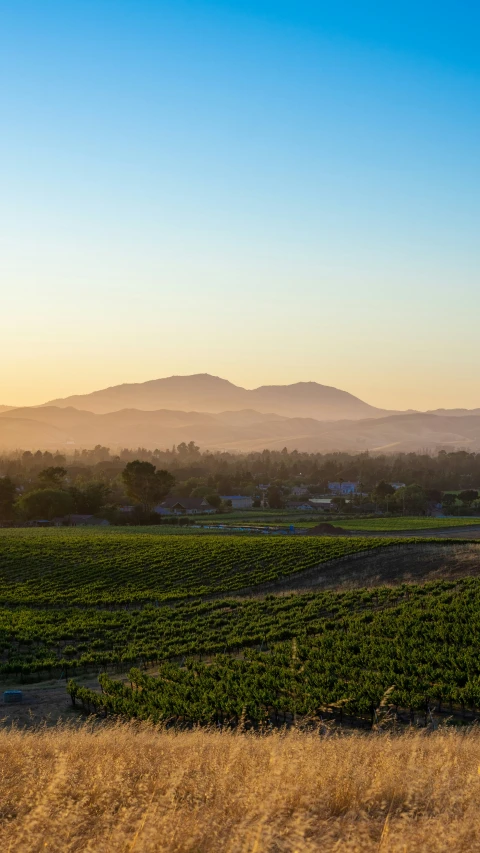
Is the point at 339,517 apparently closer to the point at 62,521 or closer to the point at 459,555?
the point at 62,521

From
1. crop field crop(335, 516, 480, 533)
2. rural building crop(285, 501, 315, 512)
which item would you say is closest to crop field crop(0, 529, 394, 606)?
crop field crop(335, 516, 480, 533)

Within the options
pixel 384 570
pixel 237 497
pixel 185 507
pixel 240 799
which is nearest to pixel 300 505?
pixel 237 497

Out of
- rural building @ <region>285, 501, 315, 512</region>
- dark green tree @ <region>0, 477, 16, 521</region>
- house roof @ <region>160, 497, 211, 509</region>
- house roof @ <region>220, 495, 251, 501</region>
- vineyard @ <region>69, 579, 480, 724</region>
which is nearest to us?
vineyard @ <region>69, 579, 480, 724</region>

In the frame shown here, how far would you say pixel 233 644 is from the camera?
3055cm

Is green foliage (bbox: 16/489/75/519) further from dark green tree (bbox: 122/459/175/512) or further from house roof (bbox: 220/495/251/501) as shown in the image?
house roof (bbox: 220/495/251/501)

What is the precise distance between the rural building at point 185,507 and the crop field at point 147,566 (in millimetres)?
61583

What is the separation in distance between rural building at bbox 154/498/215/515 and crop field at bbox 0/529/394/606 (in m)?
61.6

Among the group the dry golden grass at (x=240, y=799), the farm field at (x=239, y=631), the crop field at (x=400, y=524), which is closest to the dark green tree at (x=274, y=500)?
the crop field at (x=400, y=524)

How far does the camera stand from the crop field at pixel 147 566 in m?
50.1

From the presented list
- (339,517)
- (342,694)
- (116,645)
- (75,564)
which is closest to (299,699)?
(342,694)

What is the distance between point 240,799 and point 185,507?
141315 mm

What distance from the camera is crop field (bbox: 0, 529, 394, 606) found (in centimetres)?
5012

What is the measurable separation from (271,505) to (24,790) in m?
138

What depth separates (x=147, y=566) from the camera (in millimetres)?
61531
